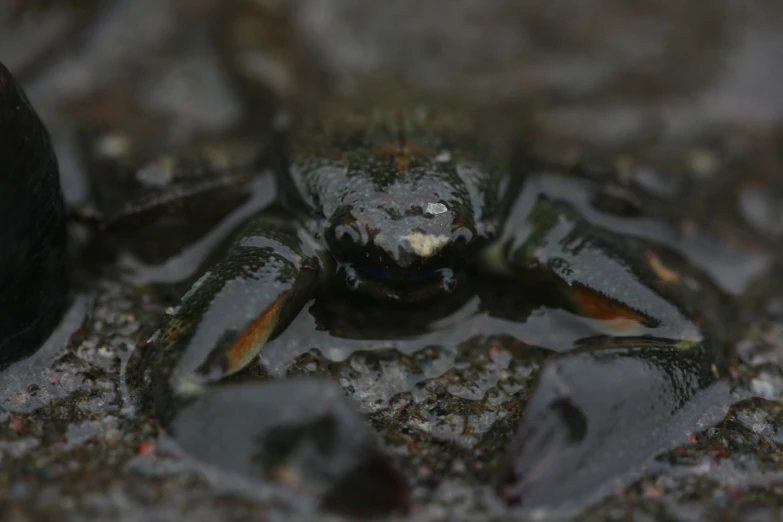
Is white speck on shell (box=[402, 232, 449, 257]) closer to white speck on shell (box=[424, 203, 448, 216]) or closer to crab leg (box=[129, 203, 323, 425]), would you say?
white speck on shell (box=[424, 203, 448, 216])

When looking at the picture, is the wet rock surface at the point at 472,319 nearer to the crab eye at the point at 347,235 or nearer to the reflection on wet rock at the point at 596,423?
the reflection on wet rock at the point at 596,423

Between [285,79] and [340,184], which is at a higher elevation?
[340,184]

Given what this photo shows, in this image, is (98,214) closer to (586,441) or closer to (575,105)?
(586,441)

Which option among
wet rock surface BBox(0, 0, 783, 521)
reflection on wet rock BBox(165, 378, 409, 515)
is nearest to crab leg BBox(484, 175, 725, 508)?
wet rock surface BBox(0, 0, 783, 521)

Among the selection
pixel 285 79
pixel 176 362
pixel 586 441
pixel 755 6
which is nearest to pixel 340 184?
pixel 176 362

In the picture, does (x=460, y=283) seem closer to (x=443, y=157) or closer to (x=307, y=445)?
(x=443, y=157)

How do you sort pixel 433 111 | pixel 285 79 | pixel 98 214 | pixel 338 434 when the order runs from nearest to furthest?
1. pixel 338 434
2. pixel 98 214
3. pixel 433 111
4. pixel 285 79

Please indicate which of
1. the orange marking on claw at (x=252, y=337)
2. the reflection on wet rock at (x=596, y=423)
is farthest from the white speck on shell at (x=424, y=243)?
the reflection on wet rock at (x=596, y=423)
